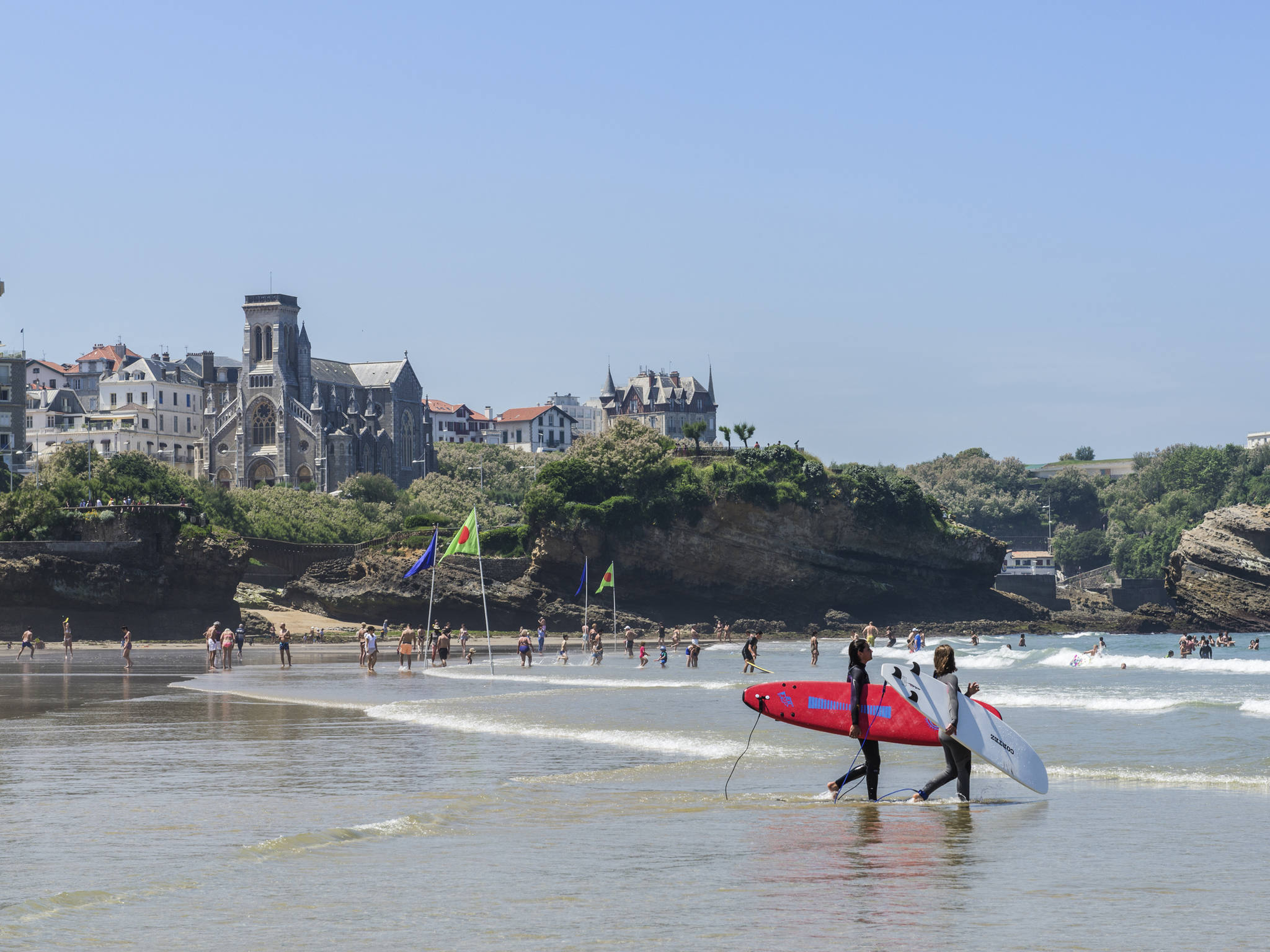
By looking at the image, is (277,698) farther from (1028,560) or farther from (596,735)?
(1028,560)

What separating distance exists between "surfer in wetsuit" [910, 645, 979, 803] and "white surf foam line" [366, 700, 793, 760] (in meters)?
6.61

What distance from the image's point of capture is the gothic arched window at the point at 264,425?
15812 cm

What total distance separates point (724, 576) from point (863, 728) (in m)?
88.5

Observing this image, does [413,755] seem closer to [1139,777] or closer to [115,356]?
[1139,777]

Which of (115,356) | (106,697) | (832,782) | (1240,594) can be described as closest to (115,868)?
(832,782)

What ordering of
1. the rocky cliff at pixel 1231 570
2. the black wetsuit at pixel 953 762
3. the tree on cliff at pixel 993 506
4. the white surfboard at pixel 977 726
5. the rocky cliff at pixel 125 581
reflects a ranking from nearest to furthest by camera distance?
the black wetsuit at pixel 953 762, the white surfboard at pixel 977 726, the rocky cliff at pixel 125 581, the rocky cliff at pixel 1231 570, the tree on cliff at pixel 993 506

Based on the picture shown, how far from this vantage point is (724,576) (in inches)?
4094

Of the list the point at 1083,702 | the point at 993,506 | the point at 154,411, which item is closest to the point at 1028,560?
the point at 993,506

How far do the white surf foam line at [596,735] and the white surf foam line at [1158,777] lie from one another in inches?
195

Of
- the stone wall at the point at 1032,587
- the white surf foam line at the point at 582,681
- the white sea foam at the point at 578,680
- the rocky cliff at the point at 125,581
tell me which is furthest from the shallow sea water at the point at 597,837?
the stone wall at the point at 1032,587

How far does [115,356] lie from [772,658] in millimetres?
→ 155030

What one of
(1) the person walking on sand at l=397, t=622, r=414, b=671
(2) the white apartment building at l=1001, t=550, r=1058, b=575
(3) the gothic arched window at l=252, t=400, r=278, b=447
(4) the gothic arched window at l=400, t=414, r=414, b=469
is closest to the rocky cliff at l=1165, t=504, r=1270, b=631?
(1) the person walking on sand at l=397, t=622, r=414, b=671

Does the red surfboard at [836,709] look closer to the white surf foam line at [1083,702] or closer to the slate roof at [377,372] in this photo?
the white surf foam line at [1083,702]

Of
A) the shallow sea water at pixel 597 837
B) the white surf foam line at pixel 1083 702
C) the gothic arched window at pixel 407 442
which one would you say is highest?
the gothic arched window at pixel 407 442
